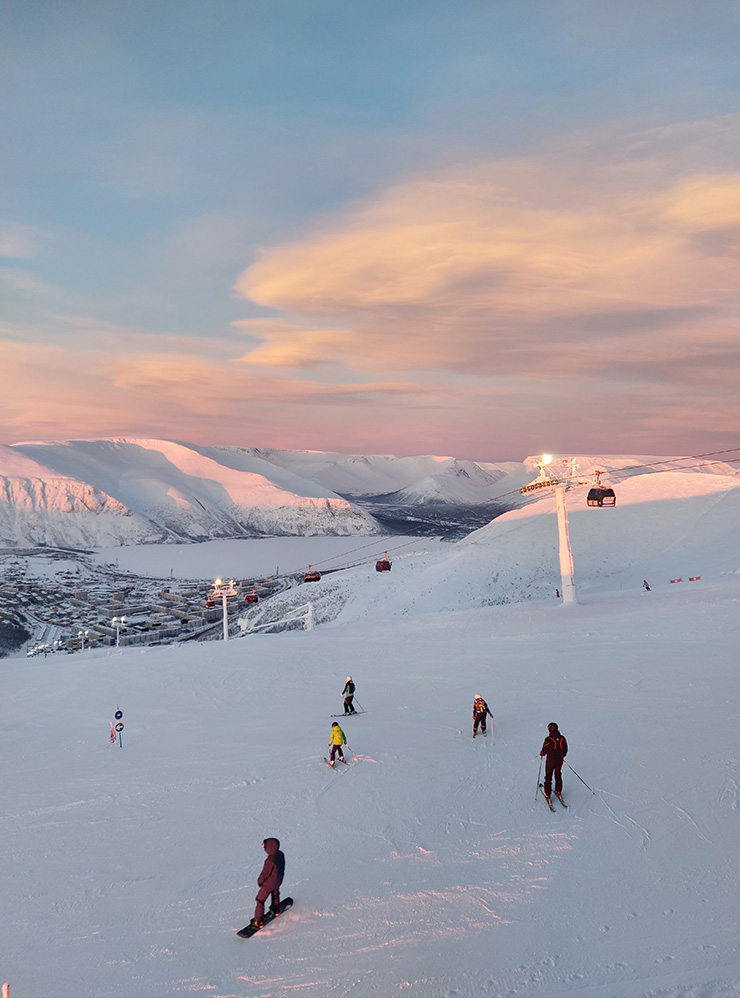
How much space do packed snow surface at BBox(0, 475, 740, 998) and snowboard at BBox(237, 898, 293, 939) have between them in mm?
99

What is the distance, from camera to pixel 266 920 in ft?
25.5

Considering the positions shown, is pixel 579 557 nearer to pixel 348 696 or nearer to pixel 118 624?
pixel 348 696

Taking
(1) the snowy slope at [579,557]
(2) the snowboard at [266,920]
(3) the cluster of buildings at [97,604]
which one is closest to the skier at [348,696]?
(2) the snowboard at [266,920]

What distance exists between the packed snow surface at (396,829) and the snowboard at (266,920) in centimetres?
10

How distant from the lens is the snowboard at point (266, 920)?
7.54 m

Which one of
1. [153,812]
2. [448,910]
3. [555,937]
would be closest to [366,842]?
[448,910]

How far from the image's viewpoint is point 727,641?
62.8ft

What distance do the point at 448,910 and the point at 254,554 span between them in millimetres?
150344

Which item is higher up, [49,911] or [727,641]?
[727,641]

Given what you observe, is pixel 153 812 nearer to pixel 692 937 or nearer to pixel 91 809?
pixel 91 809

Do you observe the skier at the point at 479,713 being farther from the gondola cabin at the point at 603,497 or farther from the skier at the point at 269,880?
the gondola cabin at the point at 603,497

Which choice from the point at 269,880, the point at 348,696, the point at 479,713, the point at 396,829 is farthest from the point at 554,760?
the point at 348,696

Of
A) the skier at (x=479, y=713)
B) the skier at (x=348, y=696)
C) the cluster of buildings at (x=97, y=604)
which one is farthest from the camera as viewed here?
the cluster of buildings at (x=97, y=604)

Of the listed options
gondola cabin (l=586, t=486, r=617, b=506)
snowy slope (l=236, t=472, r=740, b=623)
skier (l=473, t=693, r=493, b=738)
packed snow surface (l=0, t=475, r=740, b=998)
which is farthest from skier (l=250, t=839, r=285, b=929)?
snowy slope (l=236, t=472, r=740, b=623)
